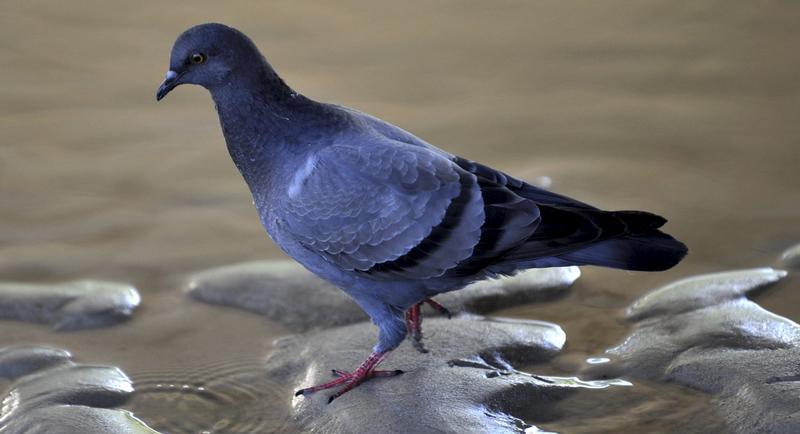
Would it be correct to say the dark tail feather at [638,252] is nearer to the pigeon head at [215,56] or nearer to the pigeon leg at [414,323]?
the pigeon leg at [414,323]

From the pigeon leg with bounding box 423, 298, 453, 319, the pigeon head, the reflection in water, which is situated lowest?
the reflection in water

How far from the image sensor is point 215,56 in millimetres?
3953

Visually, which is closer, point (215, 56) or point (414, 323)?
point (215, 56)

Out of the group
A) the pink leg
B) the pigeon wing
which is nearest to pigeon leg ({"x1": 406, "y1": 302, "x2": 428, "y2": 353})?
the pink leg

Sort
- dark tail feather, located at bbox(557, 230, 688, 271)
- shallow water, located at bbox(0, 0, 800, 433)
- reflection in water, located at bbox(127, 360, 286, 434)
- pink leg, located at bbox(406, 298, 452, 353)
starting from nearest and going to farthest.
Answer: dark tail feather, located at bbox(557, 230, 688, 271) → reflection in water, located at bbox(127, 360, 286, 434) → pink leg, located at bbox(406, 298, 452, 353) → shallow water, located at bbox(0, 0, 800, 433)

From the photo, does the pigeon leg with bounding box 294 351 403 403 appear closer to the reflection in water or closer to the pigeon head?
the reflection in water

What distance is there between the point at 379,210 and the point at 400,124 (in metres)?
2.57

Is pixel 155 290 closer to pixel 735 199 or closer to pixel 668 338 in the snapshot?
pixel 668 338

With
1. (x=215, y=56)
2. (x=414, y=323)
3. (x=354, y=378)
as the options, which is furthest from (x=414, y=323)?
(x=215, y=56)

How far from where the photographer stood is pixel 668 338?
4.20m

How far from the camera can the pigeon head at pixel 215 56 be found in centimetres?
394

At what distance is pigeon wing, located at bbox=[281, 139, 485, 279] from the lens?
3770mm

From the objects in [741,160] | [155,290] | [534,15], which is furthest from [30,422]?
[534,15]

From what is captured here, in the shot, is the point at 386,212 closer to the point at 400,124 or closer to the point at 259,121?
the point at 259,121
